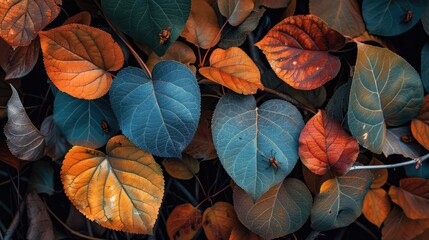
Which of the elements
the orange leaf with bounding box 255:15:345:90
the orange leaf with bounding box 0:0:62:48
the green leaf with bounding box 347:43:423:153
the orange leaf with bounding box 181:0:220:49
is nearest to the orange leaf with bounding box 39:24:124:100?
the orange leaf with bounding box 0:0:62:48

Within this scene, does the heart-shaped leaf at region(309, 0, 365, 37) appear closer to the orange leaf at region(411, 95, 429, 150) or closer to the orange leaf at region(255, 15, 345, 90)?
the orange leaf at region(255, 15, 345, 90)

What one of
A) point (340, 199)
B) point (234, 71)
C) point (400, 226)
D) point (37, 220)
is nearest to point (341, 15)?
point (234, 71)

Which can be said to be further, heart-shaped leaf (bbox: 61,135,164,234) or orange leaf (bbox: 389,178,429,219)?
orange leaf (bbox: 389,178,429,219)

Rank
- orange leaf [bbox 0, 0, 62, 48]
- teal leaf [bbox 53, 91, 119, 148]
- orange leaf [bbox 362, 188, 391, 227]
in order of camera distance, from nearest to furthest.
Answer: orange leaf [bbox 0, 0, 62, 48] < teal leaf [bbox 53, 91, 119, 148] < orange leaf [bbox 362, 188, 391, 227]

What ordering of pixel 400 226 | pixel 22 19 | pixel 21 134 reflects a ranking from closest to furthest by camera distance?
pixel 22 19 < pixel 21 134 < pixel 400 226

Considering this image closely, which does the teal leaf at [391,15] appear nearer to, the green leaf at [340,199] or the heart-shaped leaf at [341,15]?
the heart-shaped leaf at [341,15]

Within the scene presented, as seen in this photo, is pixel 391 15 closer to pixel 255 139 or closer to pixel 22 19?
pixel 255 139

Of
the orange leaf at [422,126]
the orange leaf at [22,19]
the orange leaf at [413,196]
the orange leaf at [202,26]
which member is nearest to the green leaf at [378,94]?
the orange leaf at [422,126]
